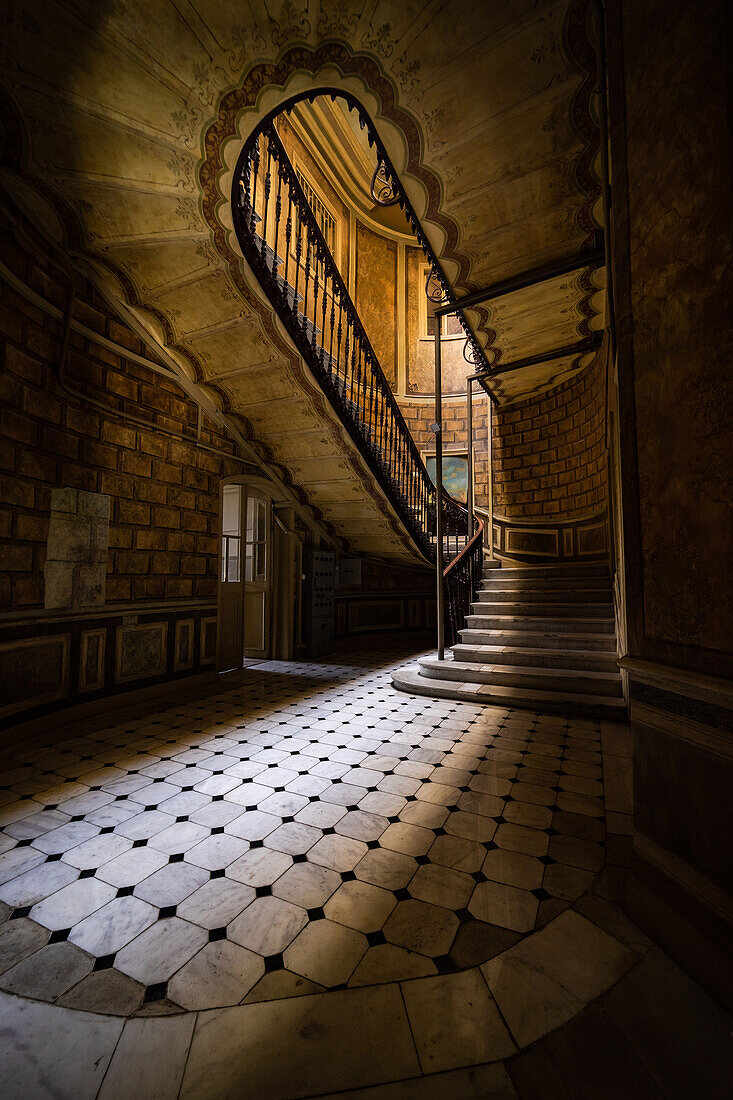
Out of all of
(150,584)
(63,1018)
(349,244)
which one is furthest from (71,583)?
(349,244)

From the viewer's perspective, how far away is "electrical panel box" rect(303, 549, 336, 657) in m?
6.42

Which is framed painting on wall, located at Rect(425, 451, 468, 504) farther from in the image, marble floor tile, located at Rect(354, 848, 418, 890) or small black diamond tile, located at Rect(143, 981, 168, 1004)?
small black diamond tile, located at Rect(143, 981, 168, 1004)

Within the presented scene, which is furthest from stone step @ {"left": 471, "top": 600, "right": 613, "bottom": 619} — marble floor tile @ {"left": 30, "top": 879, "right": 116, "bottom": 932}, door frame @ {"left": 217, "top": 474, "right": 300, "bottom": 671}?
marble floor tile @ {"left": 30, "top": 879, "right": 116, "bottom": 932}

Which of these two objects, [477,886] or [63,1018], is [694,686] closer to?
[477,886]

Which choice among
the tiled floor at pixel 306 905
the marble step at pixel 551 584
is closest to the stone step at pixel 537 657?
the marble step at pixel 551 584

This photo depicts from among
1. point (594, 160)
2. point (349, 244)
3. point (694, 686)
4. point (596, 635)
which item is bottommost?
point (596, 635)

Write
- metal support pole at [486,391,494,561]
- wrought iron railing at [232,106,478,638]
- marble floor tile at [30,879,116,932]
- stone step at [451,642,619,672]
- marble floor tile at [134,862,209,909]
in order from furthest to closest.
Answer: metal support pole at [486,391,494,561], stone step at [451,642,619,672], wrought iron railing at [232,106,478,638], marble floor tile at [134,862,209,909], marble floor tile at [30,879,116,932]

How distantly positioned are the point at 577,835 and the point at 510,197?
3.73m

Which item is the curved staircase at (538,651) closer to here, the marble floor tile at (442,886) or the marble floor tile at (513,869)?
the marble floor tile at (513,869)

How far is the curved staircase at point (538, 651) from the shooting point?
13.1ft

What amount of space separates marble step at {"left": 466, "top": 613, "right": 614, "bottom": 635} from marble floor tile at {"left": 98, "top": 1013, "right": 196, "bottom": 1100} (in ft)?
14.7

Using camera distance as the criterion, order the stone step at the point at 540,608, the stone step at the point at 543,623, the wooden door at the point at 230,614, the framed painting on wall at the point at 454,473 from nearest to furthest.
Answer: the stone step at the point at 543,623 → the stone step at the point at 540,608 → the wooden door at the point at 230,614 → the framed painting on wall at the point at 454,473

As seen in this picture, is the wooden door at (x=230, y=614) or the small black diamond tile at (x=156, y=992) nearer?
the small black diamond tile at (x=156, y=992)

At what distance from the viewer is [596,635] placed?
462cm
